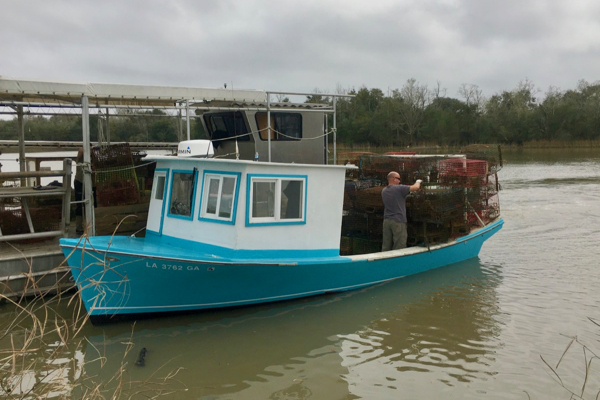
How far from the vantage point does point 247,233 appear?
832 cm

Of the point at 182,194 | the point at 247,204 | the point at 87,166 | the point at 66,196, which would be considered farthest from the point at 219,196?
the point at 66,196

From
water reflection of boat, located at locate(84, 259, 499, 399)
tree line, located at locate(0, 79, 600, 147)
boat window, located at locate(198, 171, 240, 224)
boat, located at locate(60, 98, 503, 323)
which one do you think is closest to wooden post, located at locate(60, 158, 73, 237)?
boat, located at locate(60, 98, 503, 323)

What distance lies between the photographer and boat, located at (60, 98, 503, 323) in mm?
7793

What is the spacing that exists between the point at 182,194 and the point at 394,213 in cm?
405

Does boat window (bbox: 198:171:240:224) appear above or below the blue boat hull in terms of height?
above

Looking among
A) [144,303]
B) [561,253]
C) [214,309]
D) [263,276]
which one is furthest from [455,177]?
[144,303]

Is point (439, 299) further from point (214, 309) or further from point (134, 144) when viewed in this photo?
point (134, 144)

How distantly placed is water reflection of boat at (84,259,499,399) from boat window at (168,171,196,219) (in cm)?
175

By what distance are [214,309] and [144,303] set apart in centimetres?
113

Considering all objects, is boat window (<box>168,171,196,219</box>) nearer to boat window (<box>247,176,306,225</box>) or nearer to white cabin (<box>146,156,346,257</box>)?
white cabin (<box>146,156,346,257</box>)

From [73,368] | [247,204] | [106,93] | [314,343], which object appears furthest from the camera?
[106,93]

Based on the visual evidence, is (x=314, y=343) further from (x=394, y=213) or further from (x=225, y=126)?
(x=225, y=126)

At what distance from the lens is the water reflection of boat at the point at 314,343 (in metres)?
6.52

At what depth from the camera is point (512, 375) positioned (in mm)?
6543
